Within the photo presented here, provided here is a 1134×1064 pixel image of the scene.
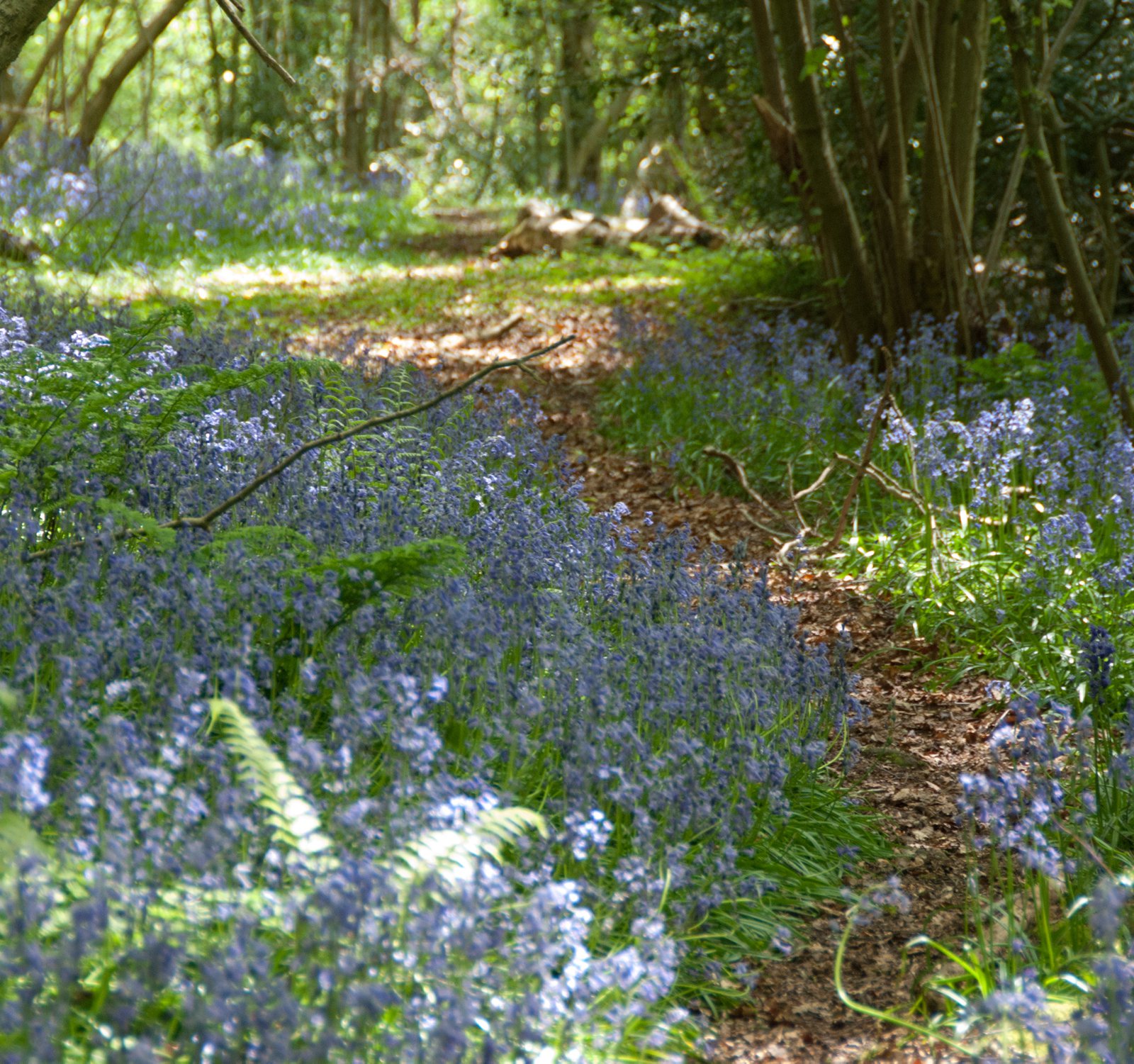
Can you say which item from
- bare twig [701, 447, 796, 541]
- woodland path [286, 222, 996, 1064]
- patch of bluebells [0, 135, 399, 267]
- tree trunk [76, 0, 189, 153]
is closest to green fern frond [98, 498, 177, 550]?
woodland path [286, 222, 996, 1064]

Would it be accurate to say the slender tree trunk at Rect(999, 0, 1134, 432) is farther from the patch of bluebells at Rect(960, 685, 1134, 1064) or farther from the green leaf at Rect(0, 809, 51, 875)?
the green leaf at Rect(0, 809, 51, 875)

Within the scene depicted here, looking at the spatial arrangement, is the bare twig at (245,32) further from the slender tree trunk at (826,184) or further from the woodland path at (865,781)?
the slender tree trunk at (826,184)

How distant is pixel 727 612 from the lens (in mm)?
3900

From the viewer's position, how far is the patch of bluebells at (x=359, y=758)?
6.10 feet

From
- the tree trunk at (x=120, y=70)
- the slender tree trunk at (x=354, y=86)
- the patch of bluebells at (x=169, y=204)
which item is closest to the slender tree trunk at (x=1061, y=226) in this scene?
the patch of bluebells at (x=169, y=204)

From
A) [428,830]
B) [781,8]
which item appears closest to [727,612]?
[428,830]

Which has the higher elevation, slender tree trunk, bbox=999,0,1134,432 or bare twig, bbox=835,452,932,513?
slender tree trunk, bbox=999,0,1134,432

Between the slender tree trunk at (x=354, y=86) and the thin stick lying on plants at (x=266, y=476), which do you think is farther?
the slender tree trunk at (x=354, y=86)

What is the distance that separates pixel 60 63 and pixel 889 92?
32.6 ft

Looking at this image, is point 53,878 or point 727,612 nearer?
point 53,878

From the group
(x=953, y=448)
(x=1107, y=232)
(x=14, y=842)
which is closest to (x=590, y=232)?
(x=1107, y=232)

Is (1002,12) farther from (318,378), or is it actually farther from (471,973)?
(471,973)

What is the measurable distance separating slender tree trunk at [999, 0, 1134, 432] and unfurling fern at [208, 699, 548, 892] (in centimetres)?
484

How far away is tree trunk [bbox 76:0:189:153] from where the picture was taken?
1094 cm
